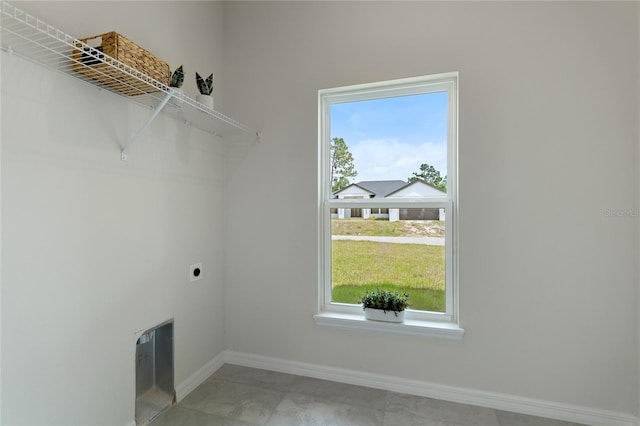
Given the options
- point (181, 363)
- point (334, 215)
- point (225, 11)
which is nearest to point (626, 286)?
point (334, 215)

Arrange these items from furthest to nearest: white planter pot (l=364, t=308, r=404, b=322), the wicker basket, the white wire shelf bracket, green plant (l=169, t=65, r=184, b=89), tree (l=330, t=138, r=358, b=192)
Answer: tree (l=330, t=138, r=358, b=192) < white planter pot (l=364, t=308, r=404, b=322) < green plant (l=169, t=65, r=184, b=89) < the wicker basket < the white wire shelf bracket

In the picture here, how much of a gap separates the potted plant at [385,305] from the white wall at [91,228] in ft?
3.72

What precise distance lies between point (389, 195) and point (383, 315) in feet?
2.57

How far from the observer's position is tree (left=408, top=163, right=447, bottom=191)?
1959mm

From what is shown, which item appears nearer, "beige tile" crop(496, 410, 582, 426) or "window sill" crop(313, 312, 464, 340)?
"beige tile" crop(496, 410, 582, 426)

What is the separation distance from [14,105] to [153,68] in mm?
523

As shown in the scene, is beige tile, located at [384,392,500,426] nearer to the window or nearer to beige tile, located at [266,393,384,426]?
beige tile, located at [266,393,384,426]

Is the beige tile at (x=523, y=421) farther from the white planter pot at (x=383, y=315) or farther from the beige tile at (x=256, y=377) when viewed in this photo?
the beige tile at (x=256, y=377)

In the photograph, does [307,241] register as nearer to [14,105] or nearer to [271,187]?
[271,187]

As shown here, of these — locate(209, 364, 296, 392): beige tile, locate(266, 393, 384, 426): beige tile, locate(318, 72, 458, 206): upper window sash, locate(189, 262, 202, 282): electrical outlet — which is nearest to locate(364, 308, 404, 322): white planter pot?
locate(266, 393, 384, 426): beige tile

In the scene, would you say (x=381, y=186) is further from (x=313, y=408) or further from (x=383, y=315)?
(x=313, y=408)

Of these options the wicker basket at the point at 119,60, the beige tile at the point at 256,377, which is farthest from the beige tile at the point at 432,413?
the wicker basket at the point at 119,60

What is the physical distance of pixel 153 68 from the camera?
1.39 m

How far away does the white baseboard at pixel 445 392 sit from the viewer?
164 cm
